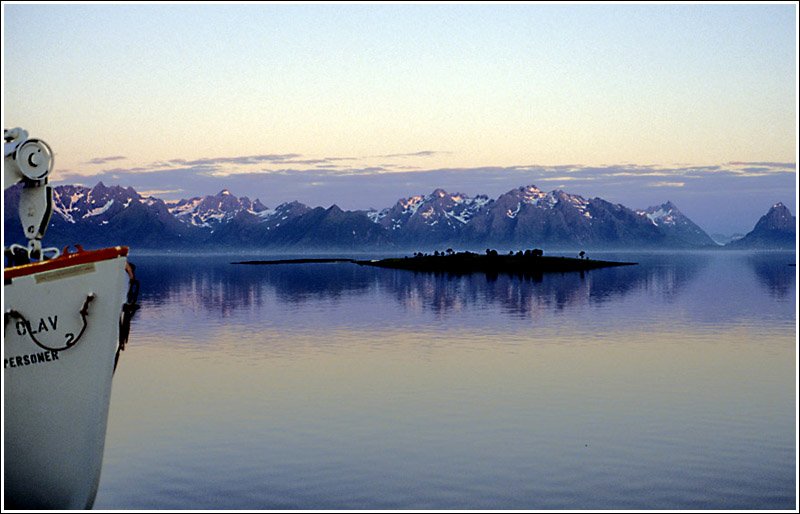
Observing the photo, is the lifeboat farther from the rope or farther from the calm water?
the calm water

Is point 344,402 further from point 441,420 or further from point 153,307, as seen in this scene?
point 153,307

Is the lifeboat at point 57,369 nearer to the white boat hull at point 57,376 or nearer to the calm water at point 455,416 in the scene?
the white boat hull at point 57,376

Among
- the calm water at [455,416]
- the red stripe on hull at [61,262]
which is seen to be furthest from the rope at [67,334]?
the calm water at [455,416]

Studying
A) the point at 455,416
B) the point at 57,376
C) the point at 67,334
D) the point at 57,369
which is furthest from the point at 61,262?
the point at 455,416

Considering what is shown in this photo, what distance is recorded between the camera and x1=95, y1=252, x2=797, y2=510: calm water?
2234cm

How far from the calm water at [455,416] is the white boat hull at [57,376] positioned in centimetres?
203

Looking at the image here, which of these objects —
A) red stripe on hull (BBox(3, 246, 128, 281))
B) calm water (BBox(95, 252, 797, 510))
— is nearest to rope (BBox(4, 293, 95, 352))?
red stripe on hull (BBox(3, 246, 128, 281))

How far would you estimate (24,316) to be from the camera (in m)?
18.7

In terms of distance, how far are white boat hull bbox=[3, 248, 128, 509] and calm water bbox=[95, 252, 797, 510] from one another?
203 cm

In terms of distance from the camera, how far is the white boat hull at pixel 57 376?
18.8 m

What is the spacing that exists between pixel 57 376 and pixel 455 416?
15.9 m

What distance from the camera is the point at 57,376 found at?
19109 mm

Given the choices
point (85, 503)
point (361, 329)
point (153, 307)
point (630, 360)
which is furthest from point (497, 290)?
point (85, 503)

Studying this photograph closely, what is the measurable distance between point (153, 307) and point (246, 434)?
6630cm
